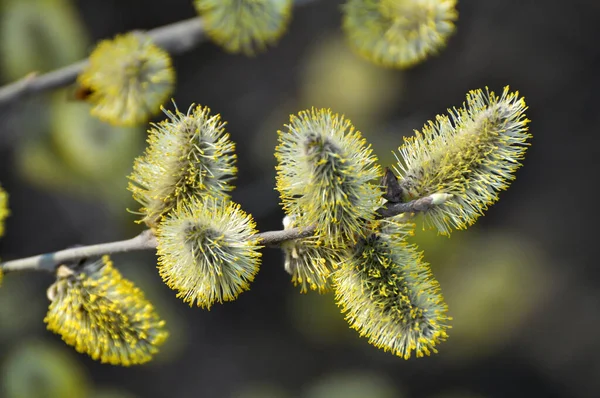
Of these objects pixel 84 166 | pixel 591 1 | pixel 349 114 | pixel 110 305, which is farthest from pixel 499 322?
pixel 110 305

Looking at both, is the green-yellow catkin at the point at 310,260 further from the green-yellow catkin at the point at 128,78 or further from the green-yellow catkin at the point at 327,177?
the green-yellow catkin at the point at 128,78

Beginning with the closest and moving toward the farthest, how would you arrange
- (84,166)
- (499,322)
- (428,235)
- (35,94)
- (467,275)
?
1. (35,94)
2. (84,166)
3. (428,235)
4. (467,275)
5. (499,322)

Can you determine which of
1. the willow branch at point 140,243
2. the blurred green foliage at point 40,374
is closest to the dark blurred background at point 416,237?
the blurred green foliage at point 40,374

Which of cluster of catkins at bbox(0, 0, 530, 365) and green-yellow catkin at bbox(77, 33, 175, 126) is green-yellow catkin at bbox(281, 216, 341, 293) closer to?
cluster of catkins at bbox(0, 0, 530, 365)

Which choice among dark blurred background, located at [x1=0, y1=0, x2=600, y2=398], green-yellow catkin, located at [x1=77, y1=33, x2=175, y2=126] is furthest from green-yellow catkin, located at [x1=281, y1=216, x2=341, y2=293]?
dark blurred background, located at [x1=0, y1=0, x2=600, y2=398]

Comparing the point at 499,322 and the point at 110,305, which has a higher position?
the point at 499,322

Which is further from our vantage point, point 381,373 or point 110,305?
point 381,373

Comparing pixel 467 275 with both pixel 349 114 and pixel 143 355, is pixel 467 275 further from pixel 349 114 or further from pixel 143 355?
pixel 143 355

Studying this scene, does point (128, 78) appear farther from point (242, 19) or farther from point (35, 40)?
point (35, 40)

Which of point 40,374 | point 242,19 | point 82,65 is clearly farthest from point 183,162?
point 40,374
